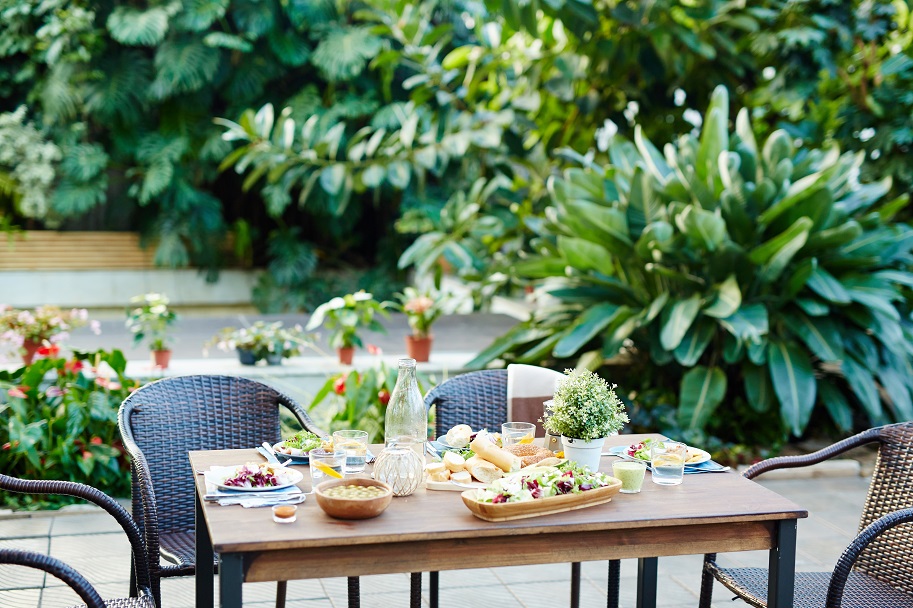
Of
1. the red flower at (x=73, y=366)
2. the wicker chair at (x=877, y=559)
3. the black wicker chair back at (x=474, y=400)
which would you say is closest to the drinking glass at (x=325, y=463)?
the black wicker chair back at (x=474, y=400)

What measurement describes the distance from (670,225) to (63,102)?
270 inches

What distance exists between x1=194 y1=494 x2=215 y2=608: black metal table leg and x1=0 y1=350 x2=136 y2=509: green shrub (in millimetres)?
1833

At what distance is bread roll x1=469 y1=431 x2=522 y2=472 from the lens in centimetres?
218

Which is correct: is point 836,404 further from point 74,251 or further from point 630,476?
point 74,251

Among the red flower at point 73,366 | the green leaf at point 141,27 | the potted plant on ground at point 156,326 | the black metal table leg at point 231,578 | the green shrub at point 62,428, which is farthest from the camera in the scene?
the green leaf at point 141,27

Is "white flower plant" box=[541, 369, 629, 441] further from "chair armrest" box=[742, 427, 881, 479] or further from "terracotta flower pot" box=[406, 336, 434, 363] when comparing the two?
"terracotta flower pot" box=[406, 336, 434, 363]

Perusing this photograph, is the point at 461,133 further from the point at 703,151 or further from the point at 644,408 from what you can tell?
the point at 644,408

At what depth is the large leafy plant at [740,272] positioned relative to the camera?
4.62 m

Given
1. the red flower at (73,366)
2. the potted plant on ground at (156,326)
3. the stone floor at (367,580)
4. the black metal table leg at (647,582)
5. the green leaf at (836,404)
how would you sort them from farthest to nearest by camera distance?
the potted plant on ground at (156,326)
the green leaf at (836,404)
the red flower at (73,366)
the stone floor at (367,580)
the black metal table leg at (647,582)

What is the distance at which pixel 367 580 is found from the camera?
137 inches

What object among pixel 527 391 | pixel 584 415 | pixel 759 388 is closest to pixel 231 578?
pixel 584 415

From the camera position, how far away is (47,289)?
32.8ft

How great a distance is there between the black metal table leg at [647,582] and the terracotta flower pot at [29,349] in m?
3.40

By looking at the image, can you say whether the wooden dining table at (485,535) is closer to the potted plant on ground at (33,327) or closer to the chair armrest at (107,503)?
the chair armrest at (107,503)
